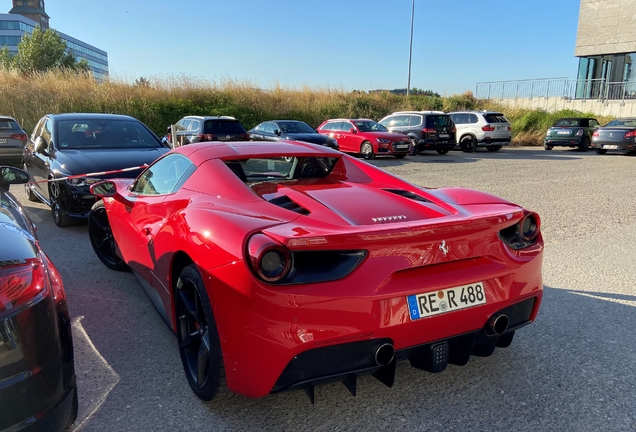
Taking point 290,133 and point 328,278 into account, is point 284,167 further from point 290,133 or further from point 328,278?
point 290,133

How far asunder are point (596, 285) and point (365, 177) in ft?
8.50

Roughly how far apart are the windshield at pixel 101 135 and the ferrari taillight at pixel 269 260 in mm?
5678

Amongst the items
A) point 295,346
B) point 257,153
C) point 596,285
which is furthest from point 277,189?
point 596,285

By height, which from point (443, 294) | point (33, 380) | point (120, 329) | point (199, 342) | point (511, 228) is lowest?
point (120, 329)

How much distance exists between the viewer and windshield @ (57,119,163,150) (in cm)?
675

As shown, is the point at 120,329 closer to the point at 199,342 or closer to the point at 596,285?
the point at 199,342

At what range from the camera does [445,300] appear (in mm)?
2191

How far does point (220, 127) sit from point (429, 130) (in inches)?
348

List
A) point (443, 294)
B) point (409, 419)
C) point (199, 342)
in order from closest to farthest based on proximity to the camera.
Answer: point (443, 294), point (409, 419), point (199, 342)

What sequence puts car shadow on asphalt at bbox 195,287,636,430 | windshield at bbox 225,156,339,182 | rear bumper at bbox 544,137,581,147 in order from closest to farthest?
car shadow on asphalt at bbox 195,287,636,430 → windshield at bbox 225,156,339,182 → rear bumper at bbox 544,137,581,147

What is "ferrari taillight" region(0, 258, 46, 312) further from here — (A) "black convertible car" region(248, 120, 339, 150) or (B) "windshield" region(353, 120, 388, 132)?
(B) "windshield" region(353, 120, 388, 132)

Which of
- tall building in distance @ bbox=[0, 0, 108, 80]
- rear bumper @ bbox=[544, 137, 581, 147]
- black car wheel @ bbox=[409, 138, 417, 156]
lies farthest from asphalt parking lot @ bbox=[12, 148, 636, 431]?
tall building in distance @ bbox=[0, 0, 108, 80]

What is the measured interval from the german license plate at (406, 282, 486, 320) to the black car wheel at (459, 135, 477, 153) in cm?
1949

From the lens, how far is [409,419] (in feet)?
7.75
